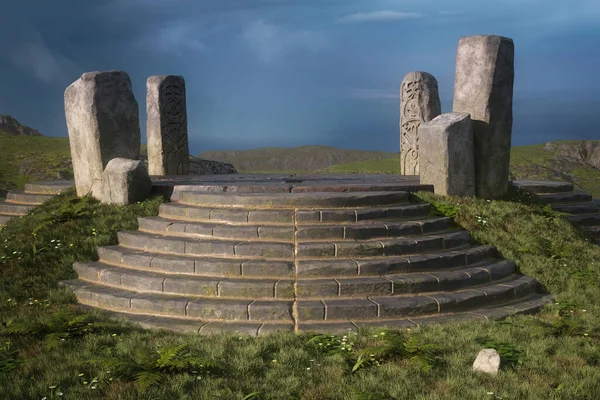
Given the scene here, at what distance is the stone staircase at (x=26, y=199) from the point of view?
41.2 ft

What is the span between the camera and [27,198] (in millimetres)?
13078

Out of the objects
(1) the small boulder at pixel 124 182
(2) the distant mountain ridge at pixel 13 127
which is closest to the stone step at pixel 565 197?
(1) the small boulder at pixel 124 182

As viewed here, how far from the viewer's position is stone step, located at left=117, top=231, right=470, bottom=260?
769 centimetres

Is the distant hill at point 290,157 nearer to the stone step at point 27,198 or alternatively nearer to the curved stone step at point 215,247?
the stone step at point 27,198

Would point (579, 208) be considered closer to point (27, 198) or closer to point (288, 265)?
point (288, 265)

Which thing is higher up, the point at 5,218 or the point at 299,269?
the point at 5,218

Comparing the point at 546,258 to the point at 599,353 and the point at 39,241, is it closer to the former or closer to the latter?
the point at 599,353

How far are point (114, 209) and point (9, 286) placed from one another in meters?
2.48

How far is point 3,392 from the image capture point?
488 centimetres

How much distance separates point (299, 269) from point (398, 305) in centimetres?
134

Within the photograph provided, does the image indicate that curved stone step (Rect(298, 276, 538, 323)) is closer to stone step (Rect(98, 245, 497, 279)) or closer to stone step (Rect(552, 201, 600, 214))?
stone step (Rect(98, 245, 497, 279))

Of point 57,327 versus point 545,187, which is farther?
point 545,187

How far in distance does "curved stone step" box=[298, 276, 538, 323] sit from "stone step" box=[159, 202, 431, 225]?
1.59 meters

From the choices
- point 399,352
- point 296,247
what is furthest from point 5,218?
point 399,352
